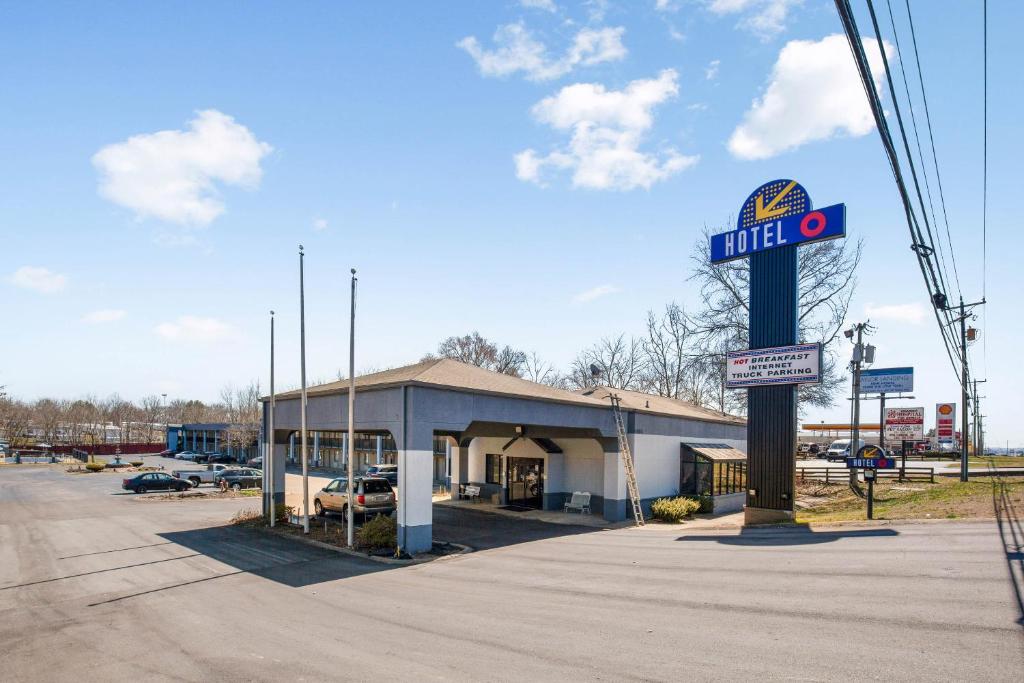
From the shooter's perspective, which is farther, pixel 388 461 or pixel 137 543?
pixel 388 461

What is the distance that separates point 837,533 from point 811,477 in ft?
71.9

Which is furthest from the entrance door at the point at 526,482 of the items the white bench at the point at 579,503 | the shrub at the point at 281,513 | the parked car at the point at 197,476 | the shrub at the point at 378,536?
the parked car at the point at 197,476

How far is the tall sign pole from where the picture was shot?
73.4 feet

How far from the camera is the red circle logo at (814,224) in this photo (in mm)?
22141

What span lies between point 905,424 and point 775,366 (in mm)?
23361

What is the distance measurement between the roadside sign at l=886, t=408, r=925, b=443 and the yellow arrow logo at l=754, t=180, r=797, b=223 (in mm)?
23087

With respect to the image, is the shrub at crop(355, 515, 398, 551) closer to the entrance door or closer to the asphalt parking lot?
the asphalt parking lot

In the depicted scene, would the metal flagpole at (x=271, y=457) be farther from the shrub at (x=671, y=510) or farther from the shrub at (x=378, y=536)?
the shrub at (x=671, y=510)

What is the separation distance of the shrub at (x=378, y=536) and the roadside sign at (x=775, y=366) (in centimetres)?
1419

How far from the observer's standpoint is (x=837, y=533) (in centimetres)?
1783

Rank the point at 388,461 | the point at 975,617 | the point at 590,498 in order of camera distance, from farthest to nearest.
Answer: the point at 388,461 < the point at 590,498 < the point at 975,617

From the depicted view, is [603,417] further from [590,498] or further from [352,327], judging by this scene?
[352,327]

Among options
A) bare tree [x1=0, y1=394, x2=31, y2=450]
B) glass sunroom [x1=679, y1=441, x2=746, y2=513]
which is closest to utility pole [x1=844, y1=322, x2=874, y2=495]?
glass sunroom [x1=679, y1=441, x2=746, y2=513]

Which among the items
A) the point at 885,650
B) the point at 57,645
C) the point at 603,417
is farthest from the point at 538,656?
the point at 603,417
